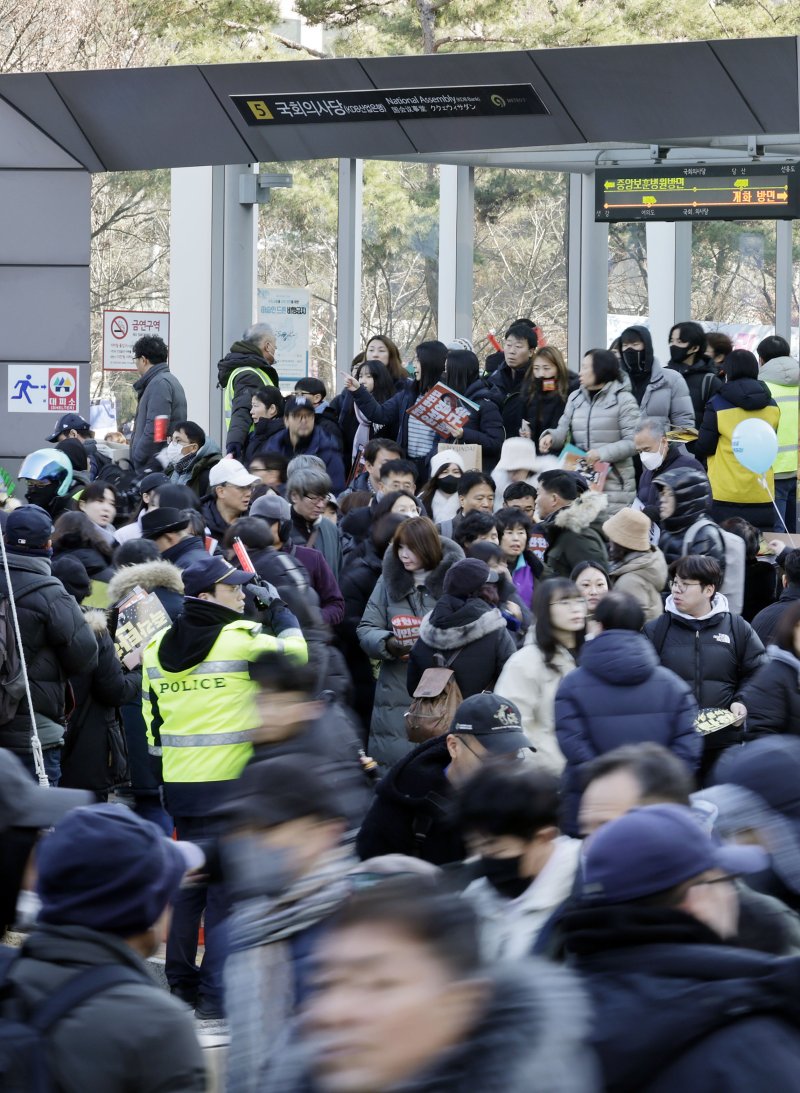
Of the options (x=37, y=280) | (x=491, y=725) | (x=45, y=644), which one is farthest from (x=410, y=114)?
(x=491, y=725)

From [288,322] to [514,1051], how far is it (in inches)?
722

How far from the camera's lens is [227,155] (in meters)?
11.8

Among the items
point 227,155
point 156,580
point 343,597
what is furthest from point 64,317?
point 156,580

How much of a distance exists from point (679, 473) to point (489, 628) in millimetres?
2158

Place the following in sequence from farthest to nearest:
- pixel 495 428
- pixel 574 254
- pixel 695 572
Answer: pixel 574 254 → pixel 495 428 → pixel 695 572

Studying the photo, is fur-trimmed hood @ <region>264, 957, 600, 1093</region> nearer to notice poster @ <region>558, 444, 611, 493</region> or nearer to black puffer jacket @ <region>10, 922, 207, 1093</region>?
black puffer jacket @ <region>10, 922, 207, 1093</region>

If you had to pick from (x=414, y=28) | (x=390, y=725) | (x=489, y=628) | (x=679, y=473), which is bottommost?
(x=390, y=725)

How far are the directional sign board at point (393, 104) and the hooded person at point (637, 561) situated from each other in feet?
13.1

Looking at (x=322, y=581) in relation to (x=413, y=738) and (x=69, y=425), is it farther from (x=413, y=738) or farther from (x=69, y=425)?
(x=69, y=425)

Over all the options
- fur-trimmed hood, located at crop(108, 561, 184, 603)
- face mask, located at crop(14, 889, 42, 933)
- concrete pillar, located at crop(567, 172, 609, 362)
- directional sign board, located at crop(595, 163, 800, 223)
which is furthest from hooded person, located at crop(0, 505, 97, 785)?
concrete pillar, located at crop(567, 172, 609, 362)

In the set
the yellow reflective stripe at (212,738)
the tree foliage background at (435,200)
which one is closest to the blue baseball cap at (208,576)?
the yellow reflective stripe at (212,738)

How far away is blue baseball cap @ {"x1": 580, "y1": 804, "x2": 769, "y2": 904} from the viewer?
2812 millimetres

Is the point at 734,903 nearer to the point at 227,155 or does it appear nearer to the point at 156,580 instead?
the point at 156,580

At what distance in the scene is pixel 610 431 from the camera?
35.5 ft
